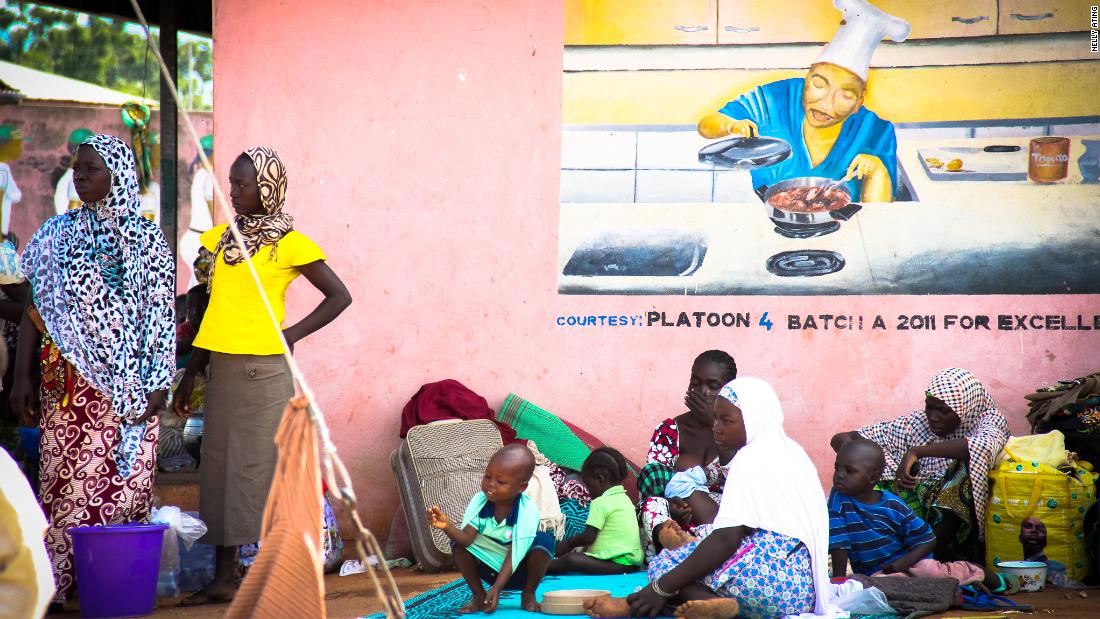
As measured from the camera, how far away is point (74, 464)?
5391mm

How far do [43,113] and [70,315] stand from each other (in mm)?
6622

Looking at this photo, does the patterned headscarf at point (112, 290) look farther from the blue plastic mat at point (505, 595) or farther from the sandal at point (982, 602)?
the sandal at point (982, 602)

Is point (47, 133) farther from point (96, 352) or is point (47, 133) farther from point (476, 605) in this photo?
point (476, 605)

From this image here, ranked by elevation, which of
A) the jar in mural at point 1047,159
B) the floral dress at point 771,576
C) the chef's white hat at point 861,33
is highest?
the chef's white hat at point 861,33

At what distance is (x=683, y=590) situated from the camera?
495 cm

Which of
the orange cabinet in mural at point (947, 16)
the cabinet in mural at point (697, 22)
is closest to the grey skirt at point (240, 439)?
the cabinet in mural at point (697, 22)

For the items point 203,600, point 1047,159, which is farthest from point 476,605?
point 1047,159

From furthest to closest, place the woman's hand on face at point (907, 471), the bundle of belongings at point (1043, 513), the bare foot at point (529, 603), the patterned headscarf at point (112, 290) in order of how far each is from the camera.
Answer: the woman's hand on face at point (907, 471) → the bundle of belongings at point (1043, 513) → the patterned headscarf at point (112, 290) → the bare foot at point (529, 603)

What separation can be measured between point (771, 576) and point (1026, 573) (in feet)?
5.99

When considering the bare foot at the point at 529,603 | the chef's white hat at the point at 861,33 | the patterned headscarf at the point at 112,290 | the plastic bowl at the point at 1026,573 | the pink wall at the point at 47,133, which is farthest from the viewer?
the pink wall at the point at 47,133

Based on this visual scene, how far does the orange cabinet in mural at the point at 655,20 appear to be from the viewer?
7.20 meters

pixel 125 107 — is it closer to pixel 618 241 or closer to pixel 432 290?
pixel 432 290

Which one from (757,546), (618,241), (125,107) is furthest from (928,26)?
(125,107)

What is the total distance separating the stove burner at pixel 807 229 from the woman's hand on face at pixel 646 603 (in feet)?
9.43
